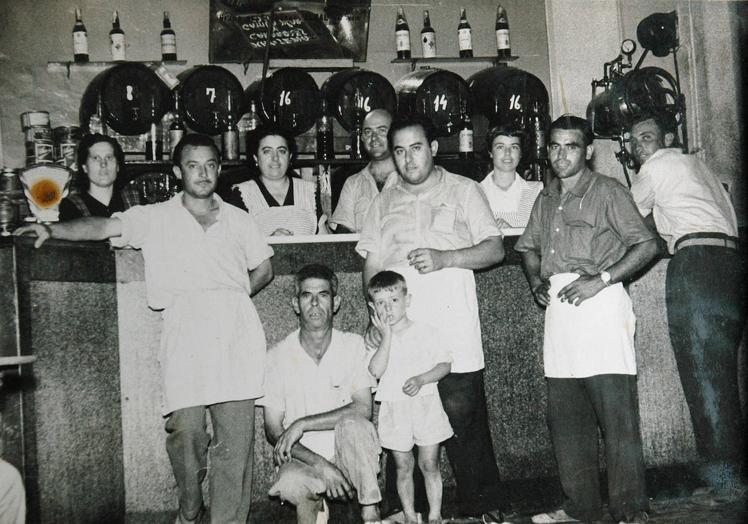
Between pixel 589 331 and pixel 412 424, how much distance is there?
2.83 ft

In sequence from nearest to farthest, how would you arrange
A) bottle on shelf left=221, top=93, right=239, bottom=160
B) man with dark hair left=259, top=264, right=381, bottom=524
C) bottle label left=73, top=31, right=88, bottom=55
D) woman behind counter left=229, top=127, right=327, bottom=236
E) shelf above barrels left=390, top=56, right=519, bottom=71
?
1. man with dark hair left=259, top=264, right=381, bottom=524
2. woman behind counter left=229, top=127, right=327, bottom=236
3. bottle on shelf left=221, top=93, right=239, bottom=160
4. bottle label left=73, top=31, right=88, bottom=55
5. shelf above barrels left=390, top=56, right=519, bottom=71

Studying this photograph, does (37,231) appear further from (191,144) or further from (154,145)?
(154,145)

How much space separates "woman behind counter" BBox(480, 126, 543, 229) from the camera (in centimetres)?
444

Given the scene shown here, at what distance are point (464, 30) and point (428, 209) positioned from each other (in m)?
4.43

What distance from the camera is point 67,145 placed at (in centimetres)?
525

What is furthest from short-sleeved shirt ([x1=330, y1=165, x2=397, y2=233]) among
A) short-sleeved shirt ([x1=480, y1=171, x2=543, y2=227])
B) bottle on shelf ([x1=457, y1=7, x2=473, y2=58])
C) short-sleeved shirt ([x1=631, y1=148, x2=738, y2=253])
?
bottle on shelf ([x1=457, y1=7, x2=473, y2=58])

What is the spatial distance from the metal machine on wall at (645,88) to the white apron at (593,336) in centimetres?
256

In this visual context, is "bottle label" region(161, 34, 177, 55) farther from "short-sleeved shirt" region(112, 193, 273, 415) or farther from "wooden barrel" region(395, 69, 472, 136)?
"short-sleeved shirt" region(112, 193, 273, 415)

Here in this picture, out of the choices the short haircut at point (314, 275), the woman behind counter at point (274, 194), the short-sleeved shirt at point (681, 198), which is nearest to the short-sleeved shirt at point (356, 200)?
the woman behind counter at point (274, 194)

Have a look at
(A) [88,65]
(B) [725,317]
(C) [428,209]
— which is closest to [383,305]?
(C) [428,209]

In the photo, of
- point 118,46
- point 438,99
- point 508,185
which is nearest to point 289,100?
point 438,99

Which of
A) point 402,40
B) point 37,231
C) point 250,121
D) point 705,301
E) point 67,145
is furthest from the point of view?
point 402,40

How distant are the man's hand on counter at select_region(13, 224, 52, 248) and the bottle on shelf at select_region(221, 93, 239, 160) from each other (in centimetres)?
300

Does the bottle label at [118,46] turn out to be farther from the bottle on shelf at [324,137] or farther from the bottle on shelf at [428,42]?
the bottle on shelf at [428,42]
